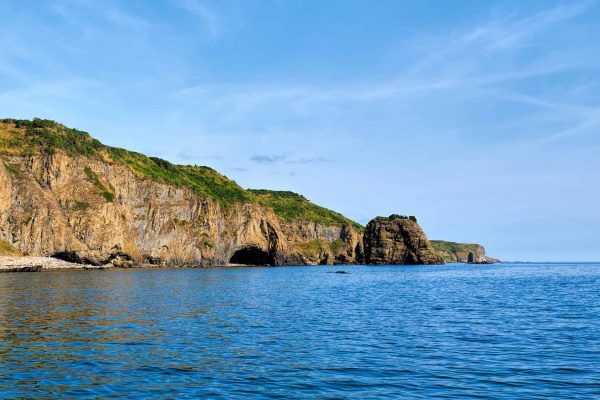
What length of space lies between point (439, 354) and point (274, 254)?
6454 inches

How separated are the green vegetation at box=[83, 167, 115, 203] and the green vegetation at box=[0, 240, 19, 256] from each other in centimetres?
2400

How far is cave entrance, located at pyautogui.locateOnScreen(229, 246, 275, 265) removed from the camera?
176 m

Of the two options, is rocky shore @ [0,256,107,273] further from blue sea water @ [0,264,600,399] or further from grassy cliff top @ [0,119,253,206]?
blue sea water @ [0,264,600,399]

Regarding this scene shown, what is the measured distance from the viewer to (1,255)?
9575 centimetres

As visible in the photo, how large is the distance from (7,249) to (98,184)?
88.2 ft

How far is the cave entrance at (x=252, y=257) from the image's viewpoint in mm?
176250

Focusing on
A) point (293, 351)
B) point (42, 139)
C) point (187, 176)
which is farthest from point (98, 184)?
point (293, 351)

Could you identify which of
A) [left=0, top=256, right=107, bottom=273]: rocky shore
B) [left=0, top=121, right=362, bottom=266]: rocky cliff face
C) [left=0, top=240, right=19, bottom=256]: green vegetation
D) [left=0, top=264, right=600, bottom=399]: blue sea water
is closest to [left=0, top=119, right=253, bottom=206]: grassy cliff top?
[left=0, top=121, right=362, bottom=266]: rocky cliff face

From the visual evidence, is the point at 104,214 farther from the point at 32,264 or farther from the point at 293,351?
the point at 293,351

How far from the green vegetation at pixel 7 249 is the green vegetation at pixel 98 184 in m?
24.0

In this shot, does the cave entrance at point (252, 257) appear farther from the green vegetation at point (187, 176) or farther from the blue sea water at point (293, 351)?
the blue sea water at point (293, 351)

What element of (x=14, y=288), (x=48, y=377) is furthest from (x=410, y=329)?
(x=14, y=288)

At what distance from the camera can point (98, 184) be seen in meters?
120

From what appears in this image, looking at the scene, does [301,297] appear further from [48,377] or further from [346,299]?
[48,377]
